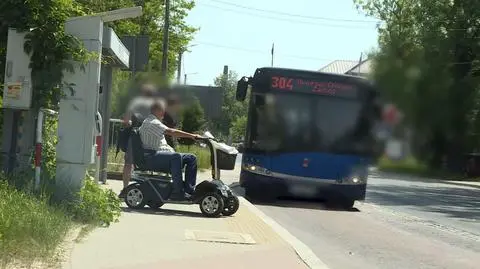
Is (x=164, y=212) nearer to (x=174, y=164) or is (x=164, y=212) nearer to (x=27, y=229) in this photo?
(x=174, y=164)

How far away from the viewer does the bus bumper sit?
13930 mm

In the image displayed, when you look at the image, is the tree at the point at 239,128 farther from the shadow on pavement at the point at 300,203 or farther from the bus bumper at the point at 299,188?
the shadow on pavement at the point at 300,203

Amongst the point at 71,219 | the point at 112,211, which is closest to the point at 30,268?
the point at 71,219

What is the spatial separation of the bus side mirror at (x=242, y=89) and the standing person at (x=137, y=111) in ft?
8.67

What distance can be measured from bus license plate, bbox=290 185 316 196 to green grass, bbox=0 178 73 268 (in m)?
8.10

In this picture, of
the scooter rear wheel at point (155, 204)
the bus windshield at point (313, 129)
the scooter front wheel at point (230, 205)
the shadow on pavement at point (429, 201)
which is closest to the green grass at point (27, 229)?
the bus windshield at point (313, 129)

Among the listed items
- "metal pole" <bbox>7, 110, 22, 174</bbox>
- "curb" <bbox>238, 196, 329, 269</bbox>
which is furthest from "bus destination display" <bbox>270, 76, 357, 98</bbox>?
"metal pole" <bbox>7, 110, 22, 174</bbox>

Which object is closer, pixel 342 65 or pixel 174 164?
pixel 342 65

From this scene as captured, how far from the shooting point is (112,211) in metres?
9.14

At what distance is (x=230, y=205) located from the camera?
36.8 feet

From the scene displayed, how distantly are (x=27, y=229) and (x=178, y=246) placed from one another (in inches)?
80.6

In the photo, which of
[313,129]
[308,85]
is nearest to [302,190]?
[308,85]

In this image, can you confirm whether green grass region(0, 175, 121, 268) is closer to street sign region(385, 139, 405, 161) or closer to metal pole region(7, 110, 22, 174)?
metal pole region(7, 110, 22, 174)

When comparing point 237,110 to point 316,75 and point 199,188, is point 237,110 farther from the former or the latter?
point 316,75
